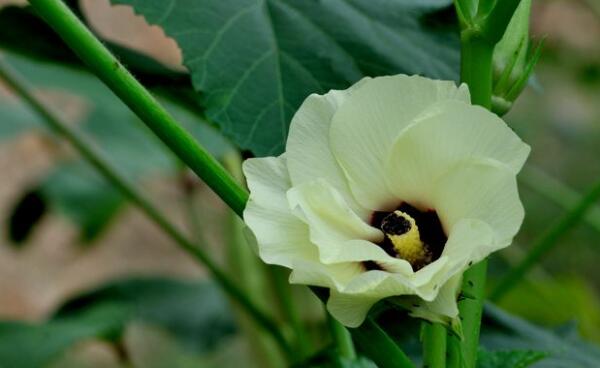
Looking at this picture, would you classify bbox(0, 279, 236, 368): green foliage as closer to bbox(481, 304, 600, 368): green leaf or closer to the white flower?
bbox(481, 304, 600, 368): green leaf

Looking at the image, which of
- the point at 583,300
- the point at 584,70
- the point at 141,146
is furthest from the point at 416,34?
the point at 584,70

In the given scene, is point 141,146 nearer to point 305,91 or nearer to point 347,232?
point 305,91

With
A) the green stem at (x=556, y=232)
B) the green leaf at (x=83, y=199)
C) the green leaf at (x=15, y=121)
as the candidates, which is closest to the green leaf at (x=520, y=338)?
the green stem at (x=556, y=232)

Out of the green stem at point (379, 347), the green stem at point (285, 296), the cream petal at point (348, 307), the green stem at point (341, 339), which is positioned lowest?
the green stem at point (285, 296)

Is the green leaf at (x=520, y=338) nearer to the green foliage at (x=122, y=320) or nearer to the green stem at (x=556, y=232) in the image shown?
the green stem at (x=556, y=232)

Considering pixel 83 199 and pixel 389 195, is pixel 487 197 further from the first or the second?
pixel 83 199

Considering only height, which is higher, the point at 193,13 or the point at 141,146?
the point at 193,13

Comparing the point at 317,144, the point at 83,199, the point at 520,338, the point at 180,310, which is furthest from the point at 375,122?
the point at 83,199
